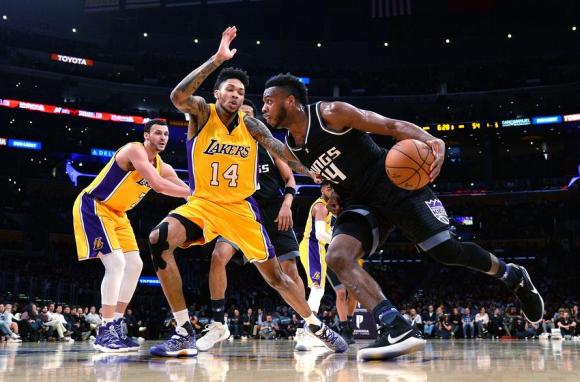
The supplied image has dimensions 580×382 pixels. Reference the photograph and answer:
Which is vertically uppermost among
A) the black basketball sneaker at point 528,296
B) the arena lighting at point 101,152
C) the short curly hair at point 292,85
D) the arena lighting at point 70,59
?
the arena lighting at point 70,59

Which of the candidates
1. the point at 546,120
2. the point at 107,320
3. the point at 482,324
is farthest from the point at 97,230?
the point at 546,120

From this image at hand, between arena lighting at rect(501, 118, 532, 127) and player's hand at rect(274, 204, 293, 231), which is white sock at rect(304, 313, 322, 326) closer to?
player's hand at rect(274, 204, 293, 231)

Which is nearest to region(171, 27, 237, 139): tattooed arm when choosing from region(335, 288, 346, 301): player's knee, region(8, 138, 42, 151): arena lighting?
region(335, 288, 346, 301): player's knee

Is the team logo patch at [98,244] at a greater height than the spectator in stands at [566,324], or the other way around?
the team logo patch at [98,244]

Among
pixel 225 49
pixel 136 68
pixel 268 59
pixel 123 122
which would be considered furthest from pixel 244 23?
pixel 225 49

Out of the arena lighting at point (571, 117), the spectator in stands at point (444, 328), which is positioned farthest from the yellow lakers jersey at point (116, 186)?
the arena lighting at point (571, 117)

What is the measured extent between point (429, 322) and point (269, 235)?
13.3 metres

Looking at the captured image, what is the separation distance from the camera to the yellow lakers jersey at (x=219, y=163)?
4754 millimetres

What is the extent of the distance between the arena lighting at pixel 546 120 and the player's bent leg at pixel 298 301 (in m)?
28.0

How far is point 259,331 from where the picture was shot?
18062 millimetres

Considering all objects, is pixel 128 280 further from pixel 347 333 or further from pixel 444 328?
pixel 444 328

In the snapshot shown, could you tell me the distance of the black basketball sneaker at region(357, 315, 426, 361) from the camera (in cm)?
352

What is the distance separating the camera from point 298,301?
5.04 m

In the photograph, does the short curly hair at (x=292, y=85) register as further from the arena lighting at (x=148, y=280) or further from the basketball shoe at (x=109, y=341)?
the arena lighting at (x=148, y=280)
